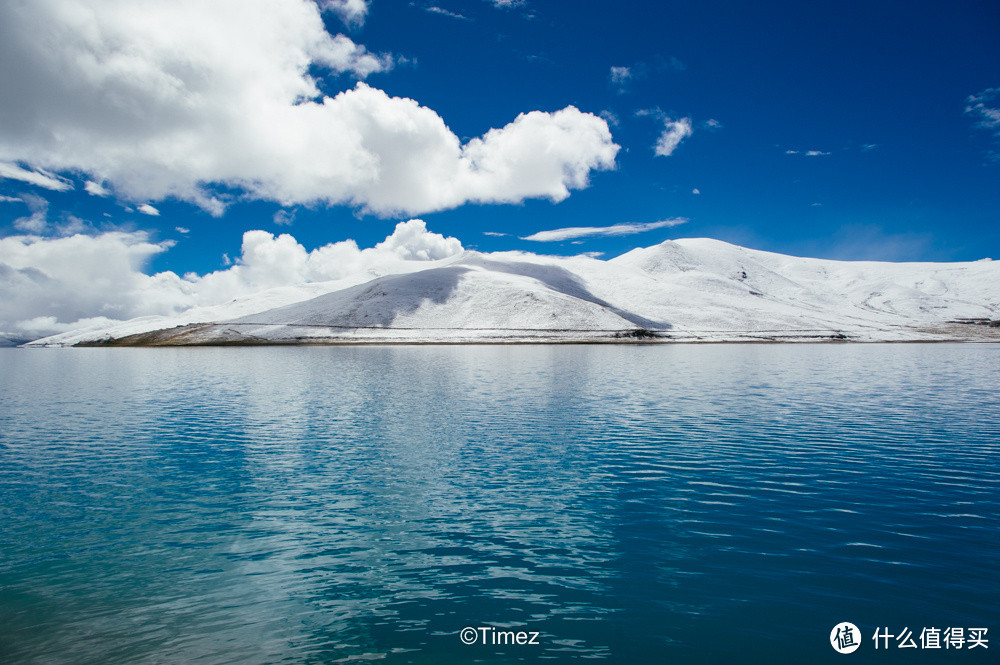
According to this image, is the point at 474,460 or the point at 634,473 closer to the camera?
the point at 634,473

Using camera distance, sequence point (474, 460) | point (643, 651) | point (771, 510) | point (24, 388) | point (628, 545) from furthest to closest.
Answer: point (24, 388)
point (474, 460)
point (771, 510)
point (628, 545)
point (643, 651)

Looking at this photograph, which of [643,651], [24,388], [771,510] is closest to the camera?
[643,651]

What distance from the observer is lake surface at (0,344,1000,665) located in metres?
11.8

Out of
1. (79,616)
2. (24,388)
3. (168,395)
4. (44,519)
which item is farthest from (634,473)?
(24,388)

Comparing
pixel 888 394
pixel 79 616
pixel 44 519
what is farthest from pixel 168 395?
pixel 888 394

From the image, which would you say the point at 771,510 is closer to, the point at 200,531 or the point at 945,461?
the point at 945,461

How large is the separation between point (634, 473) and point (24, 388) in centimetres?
7038

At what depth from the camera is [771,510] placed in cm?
1903

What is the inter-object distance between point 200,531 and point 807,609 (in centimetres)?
1757

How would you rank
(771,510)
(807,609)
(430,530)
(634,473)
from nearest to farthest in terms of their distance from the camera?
1. (807,609)
2. (430,530)
3. (771,510)
4. (634,473)

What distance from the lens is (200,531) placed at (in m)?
17.9

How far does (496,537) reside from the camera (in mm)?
16875

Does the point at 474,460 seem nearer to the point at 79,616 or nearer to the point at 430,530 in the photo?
the point at 430,530

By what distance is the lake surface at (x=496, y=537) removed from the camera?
466 inches
